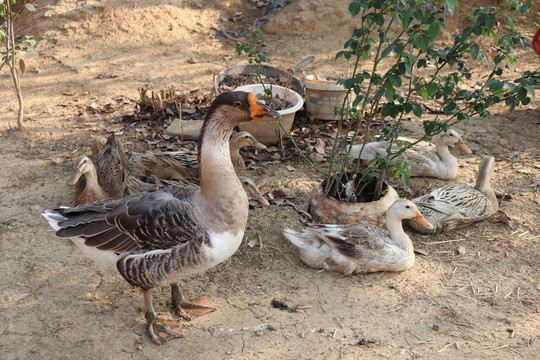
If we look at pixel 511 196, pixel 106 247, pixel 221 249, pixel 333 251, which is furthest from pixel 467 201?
pixel 106 247

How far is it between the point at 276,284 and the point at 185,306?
0.86 metres

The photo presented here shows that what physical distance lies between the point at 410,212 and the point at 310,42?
264 inches

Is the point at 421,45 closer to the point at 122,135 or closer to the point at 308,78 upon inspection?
the point at 308,78

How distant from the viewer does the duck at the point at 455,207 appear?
5469 mm

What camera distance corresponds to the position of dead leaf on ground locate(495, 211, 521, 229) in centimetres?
563

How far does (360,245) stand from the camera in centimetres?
482

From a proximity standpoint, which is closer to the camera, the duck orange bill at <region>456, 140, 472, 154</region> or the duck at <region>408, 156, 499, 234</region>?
the duck at <region>408, 156, 499, 234</region>

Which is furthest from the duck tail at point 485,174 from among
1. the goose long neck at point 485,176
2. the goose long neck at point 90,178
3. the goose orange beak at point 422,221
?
the goose long neck at point 90,178

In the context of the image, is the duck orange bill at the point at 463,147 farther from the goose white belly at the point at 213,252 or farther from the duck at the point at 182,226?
the goose white belly at the point at 213,252

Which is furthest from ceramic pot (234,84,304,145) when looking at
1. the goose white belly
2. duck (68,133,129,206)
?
the goose white belly

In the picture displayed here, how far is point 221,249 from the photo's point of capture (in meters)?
3.98

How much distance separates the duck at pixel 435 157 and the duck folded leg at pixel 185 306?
3.14 meters

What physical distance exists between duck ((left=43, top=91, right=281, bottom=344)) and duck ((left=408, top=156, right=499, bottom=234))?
238cm

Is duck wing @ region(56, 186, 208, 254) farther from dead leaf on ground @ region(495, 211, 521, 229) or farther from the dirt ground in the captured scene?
dead leaf on ground @ region(495, 211, 521, 229)
